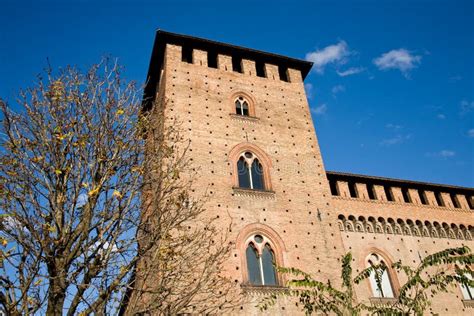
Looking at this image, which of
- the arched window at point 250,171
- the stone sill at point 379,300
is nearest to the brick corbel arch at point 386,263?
the stone sill at point 379,300

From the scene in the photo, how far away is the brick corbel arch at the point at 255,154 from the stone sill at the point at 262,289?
2.99 m

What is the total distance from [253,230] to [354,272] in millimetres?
4249

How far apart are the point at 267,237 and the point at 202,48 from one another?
306 inches

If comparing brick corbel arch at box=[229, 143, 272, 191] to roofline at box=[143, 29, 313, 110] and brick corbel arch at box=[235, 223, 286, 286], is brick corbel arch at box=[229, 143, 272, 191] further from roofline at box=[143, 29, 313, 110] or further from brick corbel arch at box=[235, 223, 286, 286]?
roofline at box=[143, 29, 313, 110]

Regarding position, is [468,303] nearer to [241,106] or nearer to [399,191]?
[399,191]

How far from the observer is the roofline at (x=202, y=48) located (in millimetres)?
15562

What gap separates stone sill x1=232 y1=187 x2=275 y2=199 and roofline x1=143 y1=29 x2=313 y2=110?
197 inches

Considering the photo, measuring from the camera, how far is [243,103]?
14828 mm

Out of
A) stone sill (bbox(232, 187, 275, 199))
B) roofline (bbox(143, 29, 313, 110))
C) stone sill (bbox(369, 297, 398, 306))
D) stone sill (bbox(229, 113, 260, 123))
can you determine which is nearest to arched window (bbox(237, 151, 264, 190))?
stone sill (bbox(232, 187, 275, 199))

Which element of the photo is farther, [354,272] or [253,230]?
[354,272]

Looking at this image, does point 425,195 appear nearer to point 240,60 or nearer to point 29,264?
point 240,60

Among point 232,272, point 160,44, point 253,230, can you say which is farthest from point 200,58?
point 232,272

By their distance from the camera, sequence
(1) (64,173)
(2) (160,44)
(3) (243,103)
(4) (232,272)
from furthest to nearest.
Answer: (2) (160,44), (3) (243,103), (4) (232,272), (1) (64,173)

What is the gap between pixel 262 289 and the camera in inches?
414
